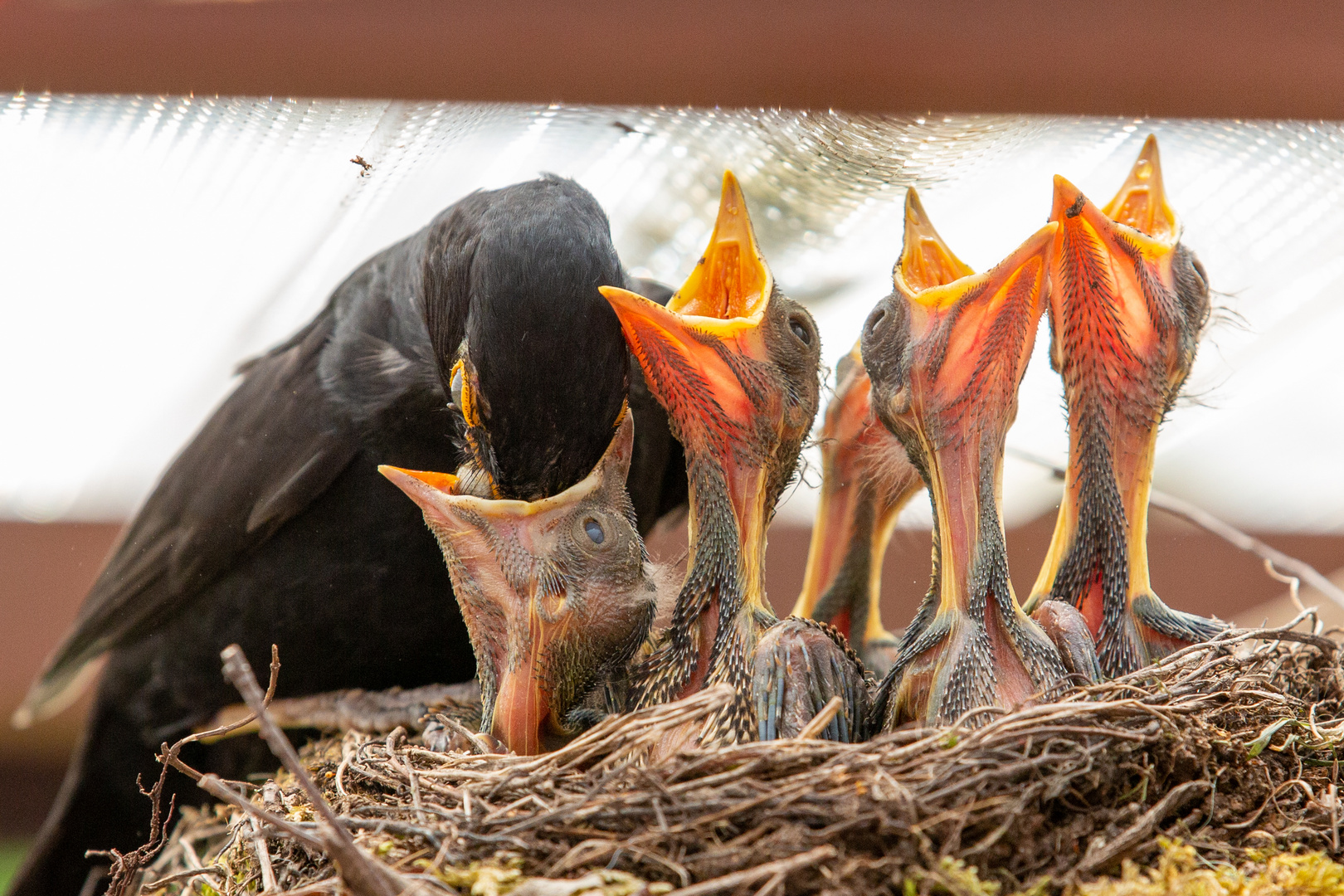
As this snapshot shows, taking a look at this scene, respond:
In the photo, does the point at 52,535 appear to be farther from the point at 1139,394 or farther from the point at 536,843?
the point at 1139,394

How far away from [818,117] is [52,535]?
5.44 ft

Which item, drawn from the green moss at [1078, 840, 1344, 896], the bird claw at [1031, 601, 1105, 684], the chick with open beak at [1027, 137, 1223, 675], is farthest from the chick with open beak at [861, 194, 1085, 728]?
the green moss at [1078, 840, 1344, 896]

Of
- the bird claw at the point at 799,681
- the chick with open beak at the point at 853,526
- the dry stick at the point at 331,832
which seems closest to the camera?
the dry stick at the point at 331,832

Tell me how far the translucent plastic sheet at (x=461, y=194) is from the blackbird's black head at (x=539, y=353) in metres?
0.18

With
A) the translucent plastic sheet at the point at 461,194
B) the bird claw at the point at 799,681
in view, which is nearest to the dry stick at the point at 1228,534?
the translucent plastic sheet at the point at 461,194

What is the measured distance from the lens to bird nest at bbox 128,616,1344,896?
0.80 m

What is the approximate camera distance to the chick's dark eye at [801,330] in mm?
1269

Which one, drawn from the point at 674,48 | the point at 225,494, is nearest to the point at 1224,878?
the point at 674,48

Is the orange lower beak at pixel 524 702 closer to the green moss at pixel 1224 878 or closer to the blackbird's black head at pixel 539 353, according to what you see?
the blackbird's black head at pixel 539 353

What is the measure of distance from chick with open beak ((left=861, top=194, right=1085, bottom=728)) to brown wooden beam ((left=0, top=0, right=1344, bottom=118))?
0.21 meters

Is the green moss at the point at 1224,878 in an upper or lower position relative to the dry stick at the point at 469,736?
upper

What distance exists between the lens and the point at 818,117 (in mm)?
1330

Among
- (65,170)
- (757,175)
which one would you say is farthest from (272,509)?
(757,175)

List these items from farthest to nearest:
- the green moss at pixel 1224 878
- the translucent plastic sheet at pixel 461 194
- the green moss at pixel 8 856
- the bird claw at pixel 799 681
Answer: the green moss at pixel 8 856 → the translucent plastic sheet at pixel 461 194 → the bird claw at pixel 799 681 → the green moss at pixel 1224 878
